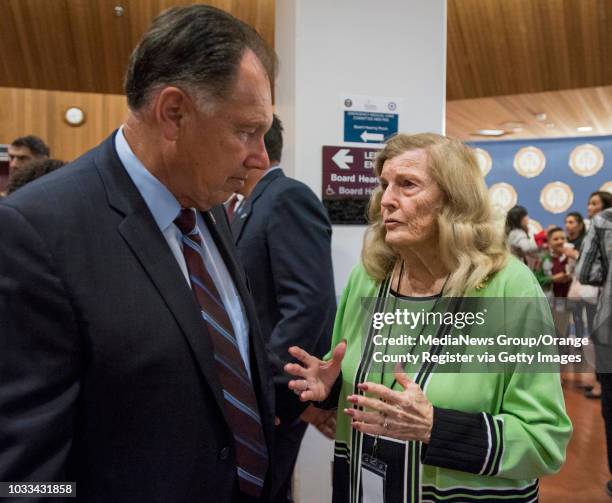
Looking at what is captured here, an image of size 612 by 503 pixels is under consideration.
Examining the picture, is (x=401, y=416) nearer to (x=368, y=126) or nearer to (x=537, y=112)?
(x=368, y=126)

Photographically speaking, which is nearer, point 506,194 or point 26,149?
point 26,149

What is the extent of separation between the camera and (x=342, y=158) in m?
3.05

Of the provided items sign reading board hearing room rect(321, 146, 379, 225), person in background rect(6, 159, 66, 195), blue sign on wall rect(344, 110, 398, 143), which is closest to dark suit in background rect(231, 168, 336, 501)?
sign reading board hearing room rect(321, 146, 379, 225)

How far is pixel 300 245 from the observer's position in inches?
94.9

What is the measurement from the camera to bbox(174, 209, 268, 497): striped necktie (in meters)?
1.23

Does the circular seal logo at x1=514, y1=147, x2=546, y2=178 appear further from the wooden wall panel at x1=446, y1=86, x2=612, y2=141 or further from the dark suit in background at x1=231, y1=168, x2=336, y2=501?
the dark suit in background at x1=231, y1=168, x2=336, y2=501

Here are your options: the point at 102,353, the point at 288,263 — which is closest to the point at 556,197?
the point at 288,263

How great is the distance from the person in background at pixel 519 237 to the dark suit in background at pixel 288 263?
14.9 ft

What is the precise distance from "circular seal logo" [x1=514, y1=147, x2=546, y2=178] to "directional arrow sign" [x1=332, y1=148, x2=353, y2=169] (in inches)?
330

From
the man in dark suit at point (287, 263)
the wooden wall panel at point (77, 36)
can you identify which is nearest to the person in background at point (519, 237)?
the wooden wall panel at point (77, 36)

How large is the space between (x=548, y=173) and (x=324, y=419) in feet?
31.9

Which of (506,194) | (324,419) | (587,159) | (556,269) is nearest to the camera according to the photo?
(324,419)

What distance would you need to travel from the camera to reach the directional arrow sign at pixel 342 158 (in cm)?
305

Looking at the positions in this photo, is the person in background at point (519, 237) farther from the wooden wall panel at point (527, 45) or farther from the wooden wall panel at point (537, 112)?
the wooden wall panel at point (527, 45)
